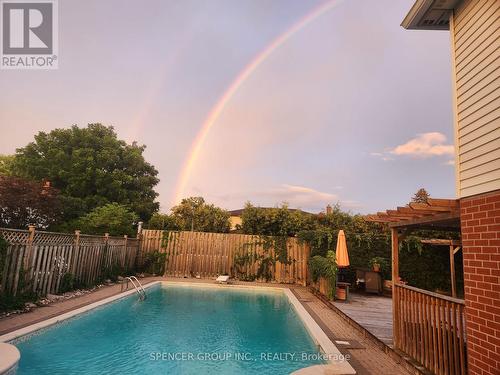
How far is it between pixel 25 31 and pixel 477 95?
12643 millimetres

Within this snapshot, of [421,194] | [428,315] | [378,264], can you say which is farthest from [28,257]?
[421,194]

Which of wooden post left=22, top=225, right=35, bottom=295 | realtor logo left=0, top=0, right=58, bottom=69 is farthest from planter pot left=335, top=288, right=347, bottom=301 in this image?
realtor logo left=0, top=0, right=58, bottom=69

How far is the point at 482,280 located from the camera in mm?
3318

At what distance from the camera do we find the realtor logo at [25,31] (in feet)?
32.9

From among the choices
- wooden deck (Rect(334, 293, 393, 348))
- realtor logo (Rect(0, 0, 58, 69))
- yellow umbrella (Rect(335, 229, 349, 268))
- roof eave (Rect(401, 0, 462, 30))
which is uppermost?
realtor logo (Rect(0, 0, 58, 69))

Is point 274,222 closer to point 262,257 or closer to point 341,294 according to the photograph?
point 262,257

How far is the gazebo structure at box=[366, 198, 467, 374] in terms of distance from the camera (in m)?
4.01

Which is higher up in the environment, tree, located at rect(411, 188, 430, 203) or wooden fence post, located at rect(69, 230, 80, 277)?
tree, located at rect(411, 188, 430, 203)

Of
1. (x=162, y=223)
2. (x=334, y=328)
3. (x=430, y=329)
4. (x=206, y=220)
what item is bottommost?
(x=334, y=328)

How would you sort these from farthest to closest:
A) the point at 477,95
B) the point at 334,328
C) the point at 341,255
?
the point at 341,255 → the point at 334,328 → the point at 477,95

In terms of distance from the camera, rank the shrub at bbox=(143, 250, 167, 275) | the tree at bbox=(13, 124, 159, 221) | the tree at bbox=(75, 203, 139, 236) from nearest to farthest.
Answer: the tree at bbox=(75, 203, 139, 236)
the shrub at bbox=(143, 250, 167, 275)
the tree at bbox=(13, 124, 159, 221)

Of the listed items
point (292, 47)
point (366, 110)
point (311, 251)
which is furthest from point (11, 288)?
point (366, 110)

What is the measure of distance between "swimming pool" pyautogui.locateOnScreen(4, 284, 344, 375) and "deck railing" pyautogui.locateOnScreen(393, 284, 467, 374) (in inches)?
60.0

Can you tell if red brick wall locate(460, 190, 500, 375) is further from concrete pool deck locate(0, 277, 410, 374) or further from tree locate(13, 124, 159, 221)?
tree locate(13, 124, 159, 221)
